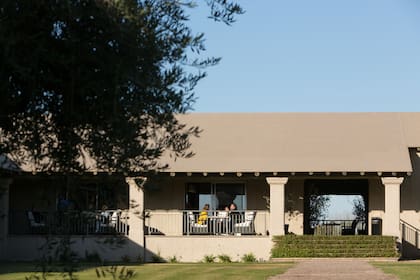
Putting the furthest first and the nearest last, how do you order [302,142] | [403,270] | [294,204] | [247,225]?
[294,204] < [302,142] < [247,225] < [403,270]

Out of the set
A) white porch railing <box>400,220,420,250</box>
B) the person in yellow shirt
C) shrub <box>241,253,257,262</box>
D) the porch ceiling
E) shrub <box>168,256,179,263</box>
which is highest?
the porch ceiling

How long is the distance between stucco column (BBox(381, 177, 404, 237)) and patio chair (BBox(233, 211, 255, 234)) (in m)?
4.08

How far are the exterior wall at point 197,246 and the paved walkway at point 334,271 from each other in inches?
88.5

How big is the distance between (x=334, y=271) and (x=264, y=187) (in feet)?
25.4

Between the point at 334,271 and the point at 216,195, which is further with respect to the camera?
the point at 216,195

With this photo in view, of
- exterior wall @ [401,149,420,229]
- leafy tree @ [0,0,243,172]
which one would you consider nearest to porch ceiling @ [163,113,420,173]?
exterior wall @ [401,149,420,229]

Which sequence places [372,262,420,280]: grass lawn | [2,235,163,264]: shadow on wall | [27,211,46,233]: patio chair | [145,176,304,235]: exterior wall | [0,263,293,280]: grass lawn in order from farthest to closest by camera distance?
[145,176,304,235]: exterior wall
[27,211,46,233]: patio chair
[2,235,163,264]: shadow on wall
[0,263,293,280]: grass lawn
[372,262,420,280]: grass lawn

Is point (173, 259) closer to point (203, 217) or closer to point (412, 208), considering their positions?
point (203, 217)

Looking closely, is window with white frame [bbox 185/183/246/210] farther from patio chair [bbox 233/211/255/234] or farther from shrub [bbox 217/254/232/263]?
shrub [bbox 217/254/232/263]

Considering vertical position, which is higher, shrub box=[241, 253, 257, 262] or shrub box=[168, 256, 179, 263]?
shrub box=[241, 253, 257, 262]

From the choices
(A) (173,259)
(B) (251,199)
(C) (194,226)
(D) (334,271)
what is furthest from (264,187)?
(D) (334,271)

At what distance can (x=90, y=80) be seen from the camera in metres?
5.82

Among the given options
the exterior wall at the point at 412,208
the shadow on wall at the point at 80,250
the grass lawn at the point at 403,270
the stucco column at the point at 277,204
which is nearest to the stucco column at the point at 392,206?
the exterior wall at the point at 412,208

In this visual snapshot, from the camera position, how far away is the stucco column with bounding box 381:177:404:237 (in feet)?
81.9
